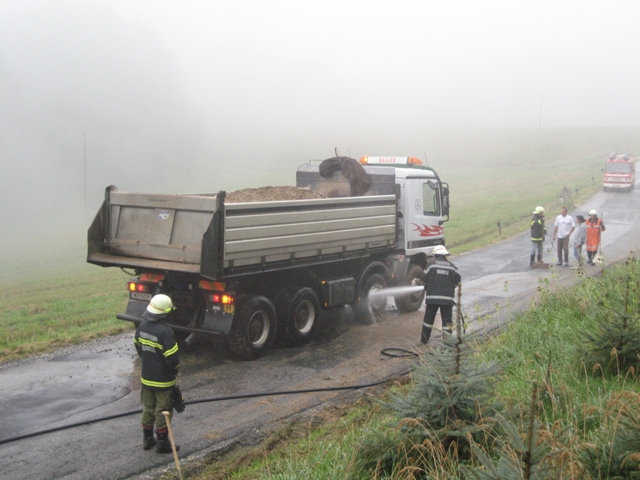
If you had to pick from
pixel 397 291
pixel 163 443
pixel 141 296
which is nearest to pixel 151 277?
pixel 141 296

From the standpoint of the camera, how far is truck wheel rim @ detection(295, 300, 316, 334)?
10.9 meters

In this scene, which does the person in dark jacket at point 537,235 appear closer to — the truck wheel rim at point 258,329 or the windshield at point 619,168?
the truck wheel rim at point 258,329

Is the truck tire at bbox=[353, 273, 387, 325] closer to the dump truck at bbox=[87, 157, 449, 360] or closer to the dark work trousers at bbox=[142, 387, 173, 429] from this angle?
the dump truck at bbox=[87, 157, 449, 360]

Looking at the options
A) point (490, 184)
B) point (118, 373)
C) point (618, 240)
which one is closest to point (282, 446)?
point (118, 373)

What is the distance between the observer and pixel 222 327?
9.54 m

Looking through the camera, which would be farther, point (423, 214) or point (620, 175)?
point (620, 175)

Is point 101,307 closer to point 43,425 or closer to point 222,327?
point 222,327

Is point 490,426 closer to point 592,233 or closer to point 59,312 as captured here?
point 59,312

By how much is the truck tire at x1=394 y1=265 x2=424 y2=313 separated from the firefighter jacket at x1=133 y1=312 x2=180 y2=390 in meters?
7.32

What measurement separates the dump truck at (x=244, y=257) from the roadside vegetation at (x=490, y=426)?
9.42ft

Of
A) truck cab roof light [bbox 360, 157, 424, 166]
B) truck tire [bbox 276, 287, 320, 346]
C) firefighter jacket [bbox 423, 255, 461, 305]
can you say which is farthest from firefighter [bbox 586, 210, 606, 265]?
truck tire [bbox 276, 287, 320, 346]

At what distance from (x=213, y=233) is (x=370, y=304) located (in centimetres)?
448

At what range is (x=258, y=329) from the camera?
1012cm

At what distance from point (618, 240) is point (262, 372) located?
18.3 metres
